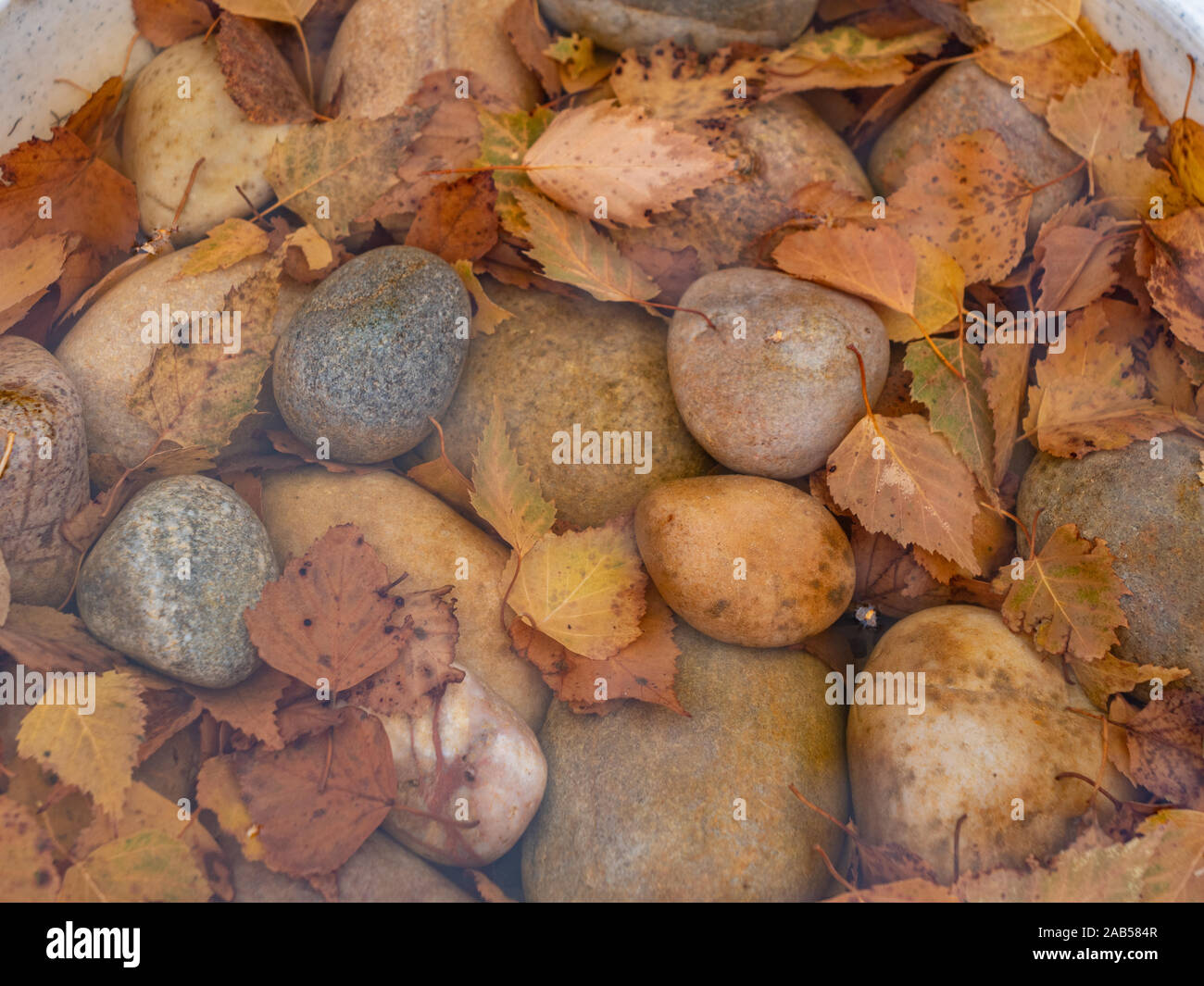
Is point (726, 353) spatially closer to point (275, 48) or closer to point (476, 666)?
point (476, 666)

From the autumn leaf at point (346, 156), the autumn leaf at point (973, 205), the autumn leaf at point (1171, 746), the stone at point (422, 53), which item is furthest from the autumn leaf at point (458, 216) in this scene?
the autumn leaf at point (1171, 746)

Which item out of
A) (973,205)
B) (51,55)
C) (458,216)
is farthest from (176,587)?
(973,205)

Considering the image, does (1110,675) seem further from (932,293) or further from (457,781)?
(457,781)

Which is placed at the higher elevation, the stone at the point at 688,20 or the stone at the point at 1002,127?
the stone at the point at 688,20

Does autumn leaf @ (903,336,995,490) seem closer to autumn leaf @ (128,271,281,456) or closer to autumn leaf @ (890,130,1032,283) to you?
autumn leaf @ (890,130,1032,283)

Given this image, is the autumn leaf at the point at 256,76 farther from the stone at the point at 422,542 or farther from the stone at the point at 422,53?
the stone at the point at 422,542

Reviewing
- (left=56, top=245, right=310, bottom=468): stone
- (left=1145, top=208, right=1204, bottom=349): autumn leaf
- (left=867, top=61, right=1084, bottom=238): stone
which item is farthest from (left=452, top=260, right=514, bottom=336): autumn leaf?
(left=1145, top=208, right=1204, bottom=349): autumn leaf

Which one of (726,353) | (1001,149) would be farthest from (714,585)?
(1001,149)

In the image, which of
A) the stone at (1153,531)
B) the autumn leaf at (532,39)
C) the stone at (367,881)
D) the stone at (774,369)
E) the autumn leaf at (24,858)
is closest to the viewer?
the autumn leaf at (24,858)
